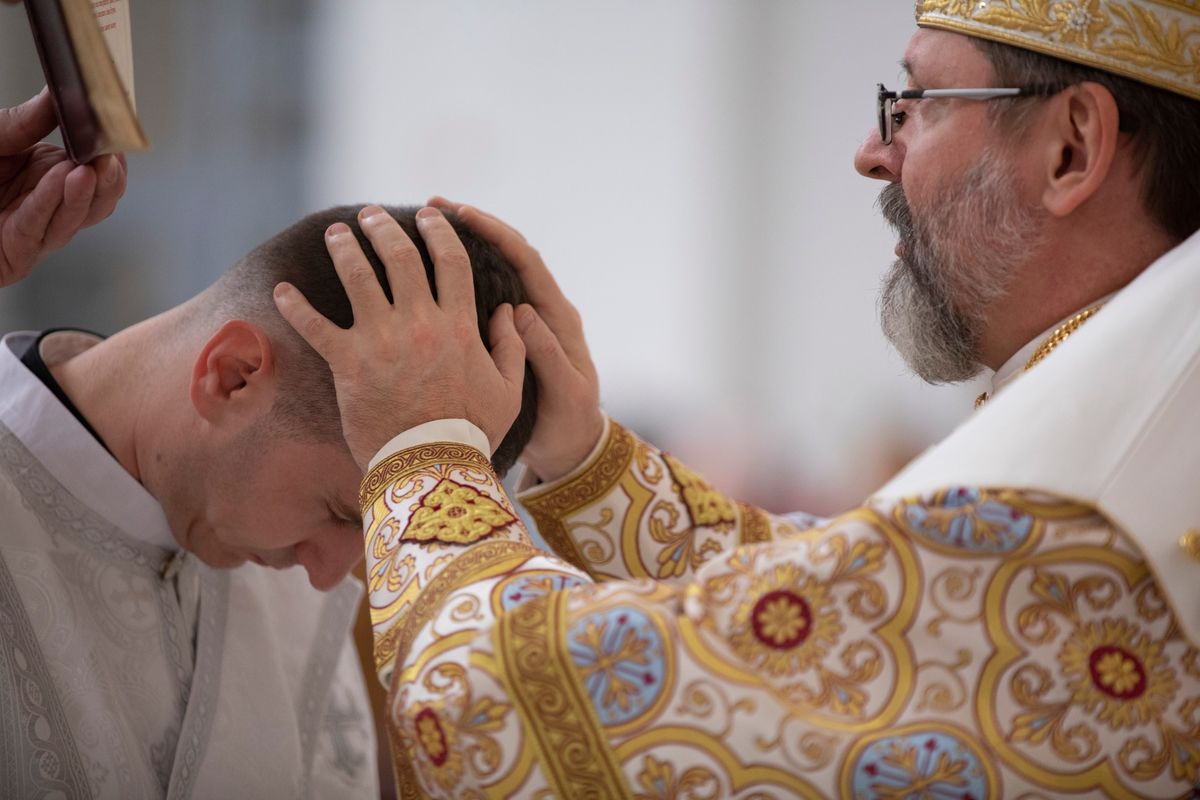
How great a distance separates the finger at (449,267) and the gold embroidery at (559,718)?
59 cm

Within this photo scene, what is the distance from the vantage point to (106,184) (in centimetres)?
180

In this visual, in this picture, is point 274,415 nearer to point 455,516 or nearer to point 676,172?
point 455,516

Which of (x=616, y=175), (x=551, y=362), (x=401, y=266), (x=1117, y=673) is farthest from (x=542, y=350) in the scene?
(x=616, y=175)

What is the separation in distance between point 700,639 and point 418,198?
4.19 m

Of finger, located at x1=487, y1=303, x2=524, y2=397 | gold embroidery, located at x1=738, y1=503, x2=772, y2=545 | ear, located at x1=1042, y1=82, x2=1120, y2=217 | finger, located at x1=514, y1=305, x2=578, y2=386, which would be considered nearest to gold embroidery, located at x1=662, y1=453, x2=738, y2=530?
gold embroidery, located at x1=738, y1=503, x2=772, y2=545

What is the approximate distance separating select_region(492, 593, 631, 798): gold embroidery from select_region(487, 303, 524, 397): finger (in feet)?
1.88

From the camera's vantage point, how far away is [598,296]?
524 cm

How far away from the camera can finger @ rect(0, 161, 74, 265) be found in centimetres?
177

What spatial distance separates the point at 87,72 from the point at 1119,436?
109cm

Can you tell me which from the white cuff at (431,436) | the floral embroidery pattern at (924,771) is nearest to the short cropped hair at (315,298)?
the white cuff at (431,436)

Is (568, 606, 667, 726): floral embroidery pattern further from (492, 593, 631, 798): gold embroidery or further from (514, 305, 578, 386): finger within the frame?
(514, 305, 578, 386): finger

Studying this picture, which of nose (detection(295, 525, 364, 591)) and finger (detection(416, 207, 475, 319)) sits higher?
finger (detection(416, 207, 475, 319))

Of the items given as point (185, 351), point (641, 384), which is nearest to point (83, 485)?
point (185, 351)

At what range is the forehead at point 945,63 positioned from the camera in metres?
1.58
